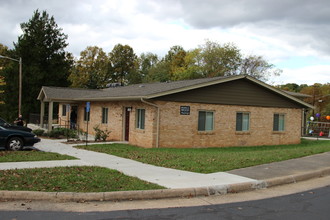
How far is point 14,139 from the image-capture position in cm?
1444

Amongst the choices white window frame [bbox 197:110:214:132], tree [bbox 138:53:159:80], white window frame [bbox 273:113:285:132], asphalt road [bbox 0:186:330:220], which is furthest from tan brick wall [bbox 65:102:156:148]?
tree [bbox 138:53:159:80]

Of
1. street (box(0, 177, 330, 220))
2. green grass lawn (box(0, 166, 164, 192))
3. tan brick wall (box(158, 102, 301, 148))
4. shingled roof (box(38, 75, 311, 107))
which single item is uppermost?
shingled roof (box(38, 75, 311, 107))

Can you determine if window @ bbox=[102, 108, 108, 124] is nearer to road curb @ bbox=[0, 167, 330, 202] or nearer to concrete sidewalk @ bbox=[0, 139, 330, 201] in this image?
concrete sidewalk @ bbox=[0, 139, 330, 201]

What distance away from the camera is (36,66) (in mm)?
40094

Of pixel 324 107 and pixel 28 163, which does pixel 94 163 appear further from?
pixel 324 107

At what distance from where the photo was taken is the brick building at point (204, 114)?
1722cm

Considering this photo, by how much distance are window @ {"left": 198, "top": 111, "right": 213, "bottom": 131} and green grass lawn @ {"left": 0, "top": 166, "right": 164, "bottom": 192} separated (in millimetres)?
9643

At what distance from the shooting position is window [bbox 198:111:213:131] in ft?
60.7

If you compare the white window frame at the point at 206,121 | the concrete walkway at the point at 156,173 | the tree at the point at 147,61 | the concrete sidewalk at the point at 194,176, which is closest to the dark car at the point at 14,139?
the concrete sidewalk at the point at 194,176

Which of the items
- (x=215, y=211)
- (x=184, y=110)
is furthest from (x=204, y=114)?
(x=215, y=211)

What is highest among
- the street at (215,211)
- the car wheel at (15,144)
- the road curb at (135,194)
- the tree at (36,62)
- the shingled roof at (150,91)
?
the tree at (36,62)

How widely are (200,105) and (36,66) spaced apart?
28.0 meters

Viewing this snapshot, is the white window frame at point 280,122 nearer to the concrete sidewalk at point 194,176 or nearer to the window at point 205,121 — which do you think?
the window at point 205,121

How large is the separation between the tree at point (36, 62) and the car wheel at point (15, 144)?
24654mm
